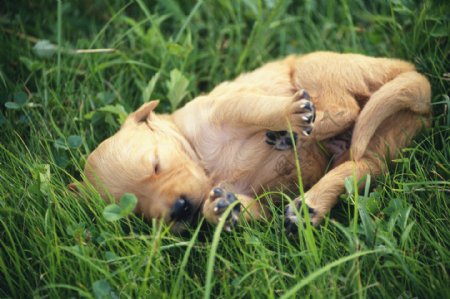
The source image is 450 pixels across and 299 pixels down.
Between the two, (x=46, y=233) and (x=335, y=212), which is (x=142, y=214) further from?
(x=335, y=212)

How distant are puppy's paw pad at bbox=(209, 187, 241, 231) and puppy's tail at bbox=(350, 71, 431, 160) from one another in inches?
35.5

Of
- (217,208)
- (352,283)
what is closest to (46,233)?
(217,208)

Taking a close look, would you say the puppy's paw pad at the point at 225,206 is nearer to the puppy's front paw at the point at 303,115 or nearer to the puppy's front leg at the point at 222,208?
the puppy's front leg at the point at 222,208

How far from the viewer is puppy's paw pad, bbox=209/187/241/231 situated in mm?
3270

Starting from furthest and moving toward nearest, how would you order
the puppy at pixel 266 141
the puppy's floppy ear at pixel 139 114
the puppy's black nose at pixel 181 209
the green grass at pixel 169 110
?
the puppy's floppy ear at pixel 139 114 < the puppy at pixel 266 141 < the puppy's black nose at pixel 181 209 < the green grass at pixel 169 110

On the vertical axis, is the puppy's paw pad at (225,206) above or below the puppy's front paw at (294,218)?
above

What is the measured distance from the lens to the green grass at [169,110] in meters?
3.01

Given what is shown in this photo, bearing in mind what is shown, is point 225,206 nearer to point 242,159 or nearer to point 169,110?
point 242,159

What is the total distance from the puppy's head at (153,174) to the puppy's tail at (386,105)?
1045 millimetres

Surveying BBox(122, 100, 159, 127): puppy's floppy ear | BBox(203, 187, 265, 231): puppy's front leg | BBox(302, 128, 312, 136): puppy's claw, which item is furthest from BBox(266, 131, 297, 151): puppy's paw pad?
BBox(122, 100, 159, 127): puppy's floppy ear

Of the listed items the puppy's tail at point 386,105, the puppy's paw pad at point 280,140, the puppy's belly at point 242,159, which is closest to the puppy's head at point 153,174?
the puppy's belly at point 242,159

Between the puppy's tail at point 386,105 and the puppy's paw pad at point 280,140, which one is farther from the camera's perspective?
the puppy's paw pad at point 280,140

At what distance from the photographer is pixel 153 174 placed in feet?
11.7

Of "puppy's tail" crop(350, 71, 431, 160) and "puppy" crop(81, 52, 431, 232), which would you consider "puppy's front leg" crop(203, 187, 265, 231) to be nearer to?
"puppy" crop(81, 52, 431, 232)
